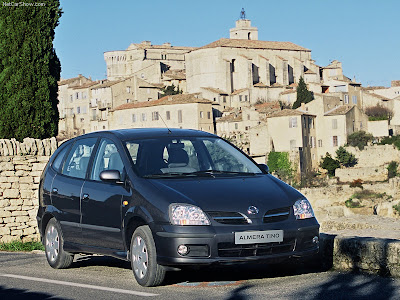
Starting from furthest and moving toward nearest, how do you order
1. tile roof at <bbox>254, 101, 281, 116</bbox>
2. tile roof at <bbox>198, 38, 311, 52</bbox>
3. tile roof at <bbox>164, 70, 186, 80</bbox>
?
1. tile roof at <bbox>164, 70, 186, 80</bbox>
2. tile roof at <bbox>198, 38, 311, 52</bbox>
3. tile roof at <bbox>254, 101, 281, 116</bbox>

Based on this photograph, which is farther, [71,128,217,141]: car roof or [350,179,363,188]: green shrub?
[350,179,363,188]: green shrub

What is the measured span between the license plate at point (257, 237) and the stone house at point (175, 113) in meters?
92.1

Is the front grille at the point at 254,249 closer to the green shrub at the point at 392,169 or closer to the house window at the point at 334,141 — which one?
the green shrub at the point at 392,169

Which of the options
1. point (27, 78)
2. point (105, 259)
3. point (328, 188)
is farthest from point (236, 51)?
point (105, 259)

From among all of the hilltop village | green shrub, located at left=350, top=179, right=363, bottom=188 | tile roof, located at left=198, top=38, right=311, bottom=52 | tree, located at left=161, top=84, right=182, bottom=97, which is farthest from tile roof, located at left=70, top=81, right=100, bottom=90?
green shrub, located at left=350, top=179, right=363, bottom=188

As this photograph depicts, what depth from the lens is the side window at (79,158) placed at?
8.82 m

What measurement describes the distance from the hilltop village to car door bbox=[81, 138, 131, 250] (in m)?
78.0

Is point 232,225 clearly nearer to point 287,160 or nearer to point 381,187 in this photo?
point 381,187

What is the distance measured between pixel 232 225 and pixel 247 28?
6047 inches

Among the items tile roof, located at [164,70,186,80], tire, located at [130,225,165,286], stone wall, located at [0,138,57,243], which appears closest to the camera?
tire, located at [130,225,165,286]

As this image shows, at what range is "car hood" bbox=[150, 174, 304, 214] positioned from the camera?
7117 mm

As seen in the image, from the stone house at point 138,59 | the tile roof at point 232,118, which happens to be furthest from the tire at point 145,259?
the stone house at point 138,59

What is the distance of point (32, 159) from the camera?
45.9 feet

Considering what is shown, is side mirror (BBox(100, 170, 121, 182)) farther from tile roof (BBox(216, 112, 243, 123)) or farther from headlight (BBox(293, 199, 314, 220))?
tile roof (BBox(216, 112, 243, 123))
